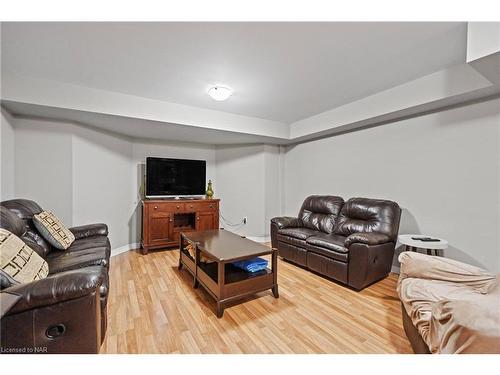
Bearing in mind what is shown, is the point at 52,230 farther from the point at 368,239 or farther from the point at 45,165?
the point at 368,239

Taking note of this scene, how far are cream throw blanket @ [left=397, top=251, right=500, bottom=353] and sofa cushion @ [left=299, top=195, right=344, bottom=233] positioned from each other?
150cm

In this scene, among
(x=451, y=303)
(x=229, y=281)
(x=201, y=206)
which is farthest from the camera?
(x=201, y=206)

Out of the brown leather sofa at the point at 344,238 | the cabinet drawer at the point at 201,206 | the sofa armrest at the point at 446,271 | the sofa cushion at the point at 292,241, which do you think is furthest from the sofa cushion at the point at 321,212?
the cabinet drawer at the point at 201,206

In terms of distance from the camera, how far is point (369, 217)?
2.84 metres

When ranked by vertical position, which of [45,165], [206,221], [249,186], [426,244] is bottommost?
[206,221]

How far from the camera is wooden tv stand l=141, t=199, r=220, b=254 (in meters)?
3.61

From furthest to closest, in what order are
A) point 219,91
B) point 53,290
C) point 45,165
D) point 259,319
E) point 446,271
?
point 45,165, point 219,91, point 259,319, point 446,271, point 53,290

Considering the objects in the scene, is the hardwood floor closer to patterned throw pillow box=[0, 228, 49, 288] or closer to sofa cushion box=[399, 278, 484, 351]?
sofa cushion box=[399, 278, 484, 351]

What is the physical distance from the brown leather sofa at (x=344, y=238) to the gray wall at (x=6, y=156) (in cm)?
334

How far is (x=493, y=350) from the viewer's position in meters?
0.85

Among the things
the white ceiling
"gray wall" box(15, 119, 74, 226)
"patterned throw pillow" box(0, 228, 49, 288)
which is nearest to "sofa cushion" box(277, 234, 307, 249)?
the white ceiling

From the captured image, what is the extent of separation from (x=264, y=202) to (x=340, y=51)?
303cm

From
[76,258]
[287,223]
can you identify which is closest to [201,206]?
[287,223]

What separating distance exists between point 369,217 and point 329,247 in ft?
2.42
